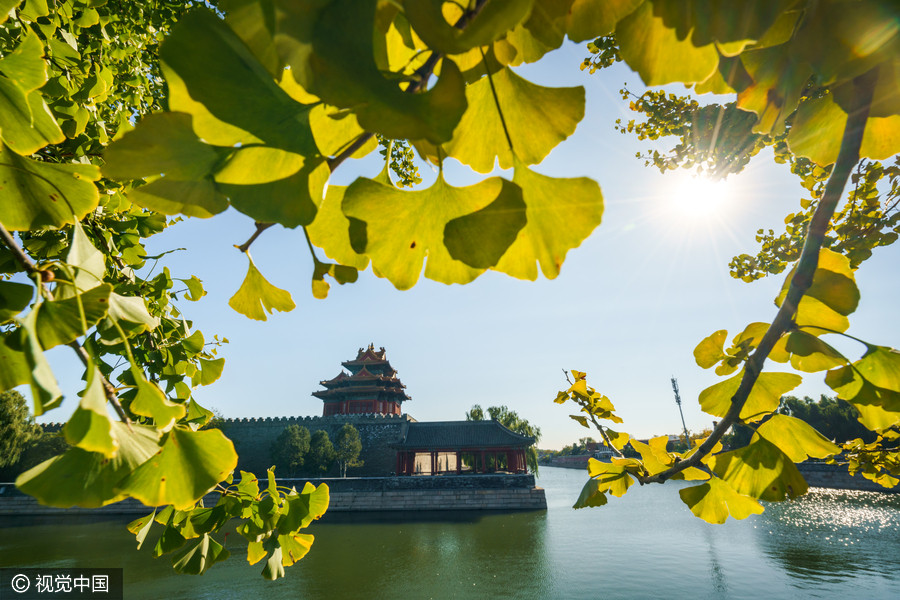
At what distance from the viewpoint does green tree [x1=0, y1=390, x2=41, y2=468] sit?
17141mm

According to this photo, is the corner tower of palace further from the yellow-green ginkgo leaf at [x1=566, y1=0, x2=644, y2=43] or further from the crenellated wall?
the yellow-green ginkgo leaf at [x1=566, y1=0, x2=644, y2=43]

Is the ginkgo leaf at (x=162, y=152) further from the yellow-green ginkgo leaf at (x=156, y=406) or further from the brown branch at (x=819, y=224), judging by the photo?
the brown branch at (x=819, y=224)

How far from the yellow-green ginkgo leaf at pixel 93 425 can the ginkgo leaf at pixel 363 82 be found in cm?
21

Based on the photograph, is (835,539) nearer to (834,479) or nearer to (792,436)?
(834,479)

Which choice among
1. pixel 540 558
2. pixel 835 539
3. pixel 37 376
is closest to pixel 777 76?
pixel 37 376

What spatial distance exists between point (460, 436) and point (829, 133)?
20.1 metres

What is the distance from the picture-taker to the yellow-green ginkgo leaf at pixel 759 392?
56cm

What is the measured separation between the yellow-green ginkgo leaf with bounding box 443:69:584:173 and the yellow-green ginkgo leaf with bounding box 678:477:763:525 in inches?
22.3

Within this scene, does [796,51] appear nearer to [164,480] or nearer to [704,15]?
[704,15]

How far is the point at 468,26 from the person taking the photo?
0.21m

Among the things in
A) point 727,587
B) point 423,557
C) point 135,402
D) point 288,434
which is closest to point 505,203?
point 135,402

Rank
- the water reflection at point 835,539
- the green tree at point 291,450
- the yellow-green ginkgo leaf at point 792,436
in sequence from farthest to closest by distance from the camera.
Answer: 1. the green tree at point 291,450
2. the water reflection at point 835,539
3. the yellow-green ginkgo leaf at point 792,436

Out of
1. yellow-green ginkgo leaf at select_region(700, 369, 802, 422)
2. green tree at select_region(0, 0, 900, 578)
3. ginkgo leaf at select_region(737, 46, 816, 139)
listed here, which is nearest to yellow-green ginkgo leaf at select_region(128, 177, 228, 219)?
green tree at select_region(0, 0, 900, 578)

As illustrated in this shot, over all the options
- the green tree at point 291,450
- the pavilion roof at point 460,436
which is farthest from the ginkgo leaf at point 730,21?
the green tree at point 291,450
